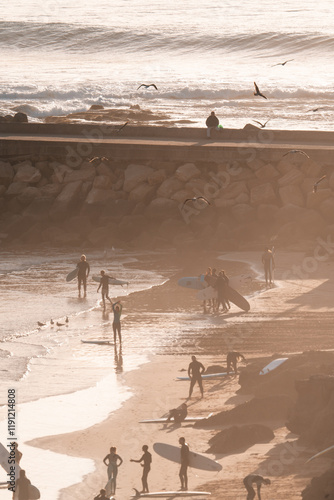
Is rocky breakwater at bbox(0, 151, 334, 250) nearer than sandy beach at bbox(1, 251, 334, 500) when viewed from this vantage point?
No

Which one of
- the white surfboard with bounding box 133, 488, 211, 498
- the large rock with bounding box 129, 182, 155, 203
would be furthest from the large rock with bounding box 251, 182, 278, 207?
the white surfboard with bounding box 133, 488, 211, 498

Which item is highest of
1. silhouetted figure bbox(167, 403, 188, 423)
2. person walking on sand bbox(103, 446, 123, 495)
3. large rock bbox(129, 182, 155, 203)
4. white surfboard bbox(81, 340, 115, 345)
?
large rock bbox(129, 182, 155, 203)

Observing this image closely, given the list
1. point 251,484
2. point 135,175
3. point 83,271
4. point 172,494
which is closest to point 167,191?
point 135,175

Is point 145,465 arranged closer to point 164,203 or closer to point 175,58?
point 164,203

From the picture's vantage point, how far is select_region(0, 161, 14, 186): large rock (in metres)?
34.7

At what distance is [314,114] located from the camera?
52938 mm

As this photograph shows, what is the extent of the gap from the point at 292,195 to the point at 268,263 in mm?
6744

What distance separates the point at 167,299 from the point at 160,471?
10611mm

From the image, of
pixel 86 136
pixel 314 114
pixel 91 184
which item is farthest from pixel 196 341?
pixel 314 114

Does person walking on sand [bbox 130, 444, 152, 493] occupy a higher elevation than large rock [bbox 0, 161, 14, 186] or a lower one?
lower

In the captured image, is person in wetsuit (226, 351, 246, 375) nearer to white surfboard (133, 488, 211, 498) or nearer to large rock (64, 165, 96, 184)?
white surfboard (133, 488, 211, 498)

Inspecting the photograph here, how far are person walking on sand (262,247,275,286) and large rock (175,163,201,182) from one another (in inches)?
292

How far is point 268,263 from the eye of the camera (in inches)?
1013

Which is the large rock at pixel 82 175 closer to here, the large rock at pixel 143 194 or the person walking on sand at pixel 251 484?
the large rock at pixel 143 194
